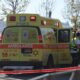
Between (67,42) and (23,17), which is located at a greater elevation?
(23,17)

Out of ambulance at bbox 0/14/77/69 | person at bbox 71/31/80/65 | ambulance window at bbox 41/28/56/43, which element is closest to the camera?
ambulance at bbox 0/14/77/69

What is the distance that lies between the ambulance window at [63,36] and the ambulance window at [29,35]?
2.45 metres

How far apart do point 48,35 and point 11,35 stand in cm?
162

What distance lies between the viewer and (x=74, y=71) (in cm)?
781

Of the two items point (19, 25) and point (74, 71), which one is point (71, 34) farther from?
point (74, 71)

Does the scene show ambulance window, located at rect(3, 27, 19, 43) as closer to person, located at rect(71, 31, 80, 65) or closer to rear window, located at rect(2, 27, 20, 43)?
rear window, located at rect(2, 27, 20, 43)

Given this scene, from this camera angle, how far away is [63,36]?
59.8 ft

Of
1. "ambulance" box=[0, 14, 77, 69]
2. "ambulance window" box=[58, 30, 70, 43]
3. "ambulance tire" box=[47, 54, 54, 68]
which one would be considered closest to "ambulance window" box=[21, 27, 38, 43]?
"ambulance" box=[0, 14, 77, 69]

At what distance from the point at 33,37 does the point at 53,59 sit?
1.68 metres

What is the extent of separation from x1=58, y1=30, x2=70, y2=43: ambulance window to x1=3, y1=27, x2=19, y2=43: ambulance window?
8.98ft

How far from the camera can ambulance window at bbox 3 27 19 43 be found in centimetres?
1611

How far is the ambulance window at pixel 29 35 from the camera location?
52.0 ft

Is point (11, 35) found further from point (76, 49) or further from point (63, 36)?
point (76, 49)

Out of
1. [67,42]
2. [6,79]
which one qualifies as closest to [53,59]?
[67,42]
